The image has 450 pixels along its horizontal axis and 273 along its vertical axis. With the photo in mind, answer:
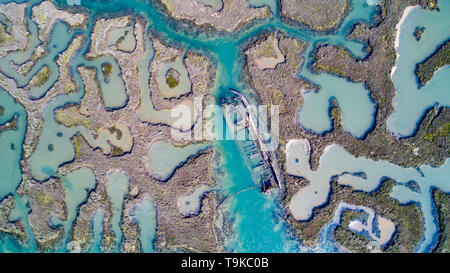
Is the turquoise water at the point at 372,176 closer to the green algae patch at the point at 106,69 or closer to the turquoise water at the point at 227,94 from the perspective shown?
the turquoise water at the point at 227,94

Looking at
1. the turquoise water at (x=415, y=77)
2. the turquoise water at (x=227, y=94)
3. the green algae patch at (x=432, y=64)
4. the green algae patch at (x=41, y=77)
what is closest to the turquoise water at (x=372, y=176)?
the turquoise water at (x=227, y=94)

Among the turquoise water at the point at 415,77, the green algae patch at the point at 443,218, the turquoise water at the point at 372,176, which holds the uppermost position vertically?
the turquoise water at the point at 415,77

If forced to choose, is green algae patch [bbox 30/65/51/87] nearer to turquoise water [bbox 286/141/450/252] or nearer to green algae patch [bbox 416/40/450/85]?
turquoise water [bbox 286/141/450/252]

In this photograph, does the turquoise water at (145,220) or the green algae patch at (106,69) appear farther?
the turquoise water at (145,220)

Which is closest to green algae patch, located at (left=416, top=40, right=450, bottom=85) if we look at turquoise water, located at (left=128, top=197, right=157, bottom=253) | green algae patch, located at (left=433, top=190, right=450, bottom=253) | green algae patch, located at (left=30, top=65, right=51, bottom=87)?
green algae patch, located at (left=433, top=190, right=450, bottom=253)

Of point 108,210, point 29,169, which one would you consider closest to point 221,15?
point 108,210

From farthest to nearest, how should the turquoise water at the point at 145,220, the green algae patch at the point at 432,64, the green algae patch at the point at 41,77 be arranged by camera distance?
the turquoise water at the point at 145,220, the green algae patch at the point at 41,77, the green algae patch at the point at 432,64

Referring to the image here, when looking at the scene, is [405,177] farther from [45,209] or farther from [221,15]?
[45,209]

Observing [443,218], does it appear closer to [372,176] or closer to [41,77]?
[372,176]

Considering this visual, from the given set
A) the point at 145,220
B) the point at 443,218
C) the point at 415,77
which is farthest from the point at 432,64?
the point at 145,220
